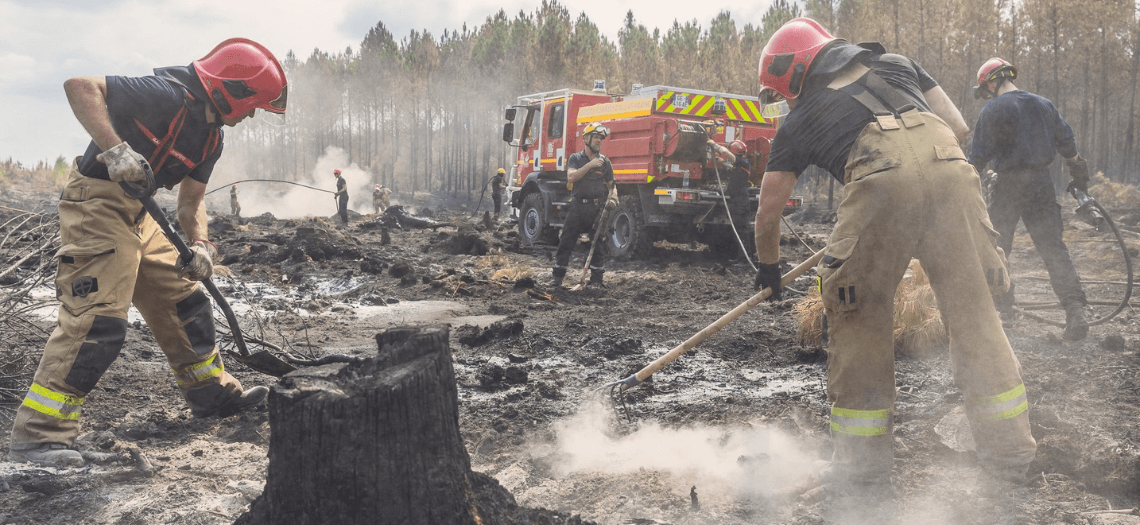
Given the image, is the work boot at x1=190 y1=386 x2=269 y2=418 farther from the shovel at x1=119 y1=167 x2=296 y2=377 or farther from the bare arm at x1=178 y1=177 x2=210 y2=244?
the bare arm at x1=178 y1=177 x2=210 y2=244

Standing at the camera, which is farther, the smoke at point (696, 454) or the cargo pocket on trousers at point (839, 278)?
the smoke at point (696, 454)

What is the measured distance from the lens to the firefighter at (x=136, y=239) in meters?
2.79

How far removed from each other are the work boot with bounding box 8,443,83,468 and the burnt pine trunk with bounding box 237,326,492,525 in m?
1.41

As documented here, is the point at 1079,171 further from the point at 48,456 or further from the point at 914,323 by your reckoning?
the point at 48,456

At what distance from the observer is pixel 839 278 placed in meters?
2.67

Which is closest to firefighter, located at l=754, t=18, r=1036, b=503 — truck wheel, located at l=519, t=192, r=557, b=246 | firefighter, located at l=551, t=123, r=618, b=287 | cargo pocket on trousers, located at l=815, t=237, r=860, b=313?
cargo pocket on trousers, located at l=815, t=237, r=860, b=313

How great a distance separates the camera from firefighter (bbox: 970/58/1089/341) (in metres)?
5.00

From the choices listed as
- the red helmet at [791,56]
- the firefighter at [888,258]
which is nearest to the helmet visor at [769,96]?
the red helmet at [791,56]

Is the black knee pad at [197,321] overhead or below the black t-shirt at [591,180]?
below

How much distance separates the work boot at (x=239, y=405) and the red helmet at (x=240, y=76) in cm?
137

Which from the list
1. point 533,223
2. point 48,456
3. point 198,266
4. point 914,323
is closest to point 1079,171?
point 914,323

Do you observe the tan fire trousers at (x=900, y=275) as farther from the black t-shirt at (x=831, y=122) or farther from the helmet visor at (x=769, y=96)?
the helmet visor at (x=769, y=96)

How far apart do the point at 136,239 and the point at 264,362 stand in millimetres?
805

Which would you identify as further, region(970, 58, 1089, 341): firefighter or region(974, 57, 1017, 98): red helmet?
region(974, 57, 1017, 98): red helmet
